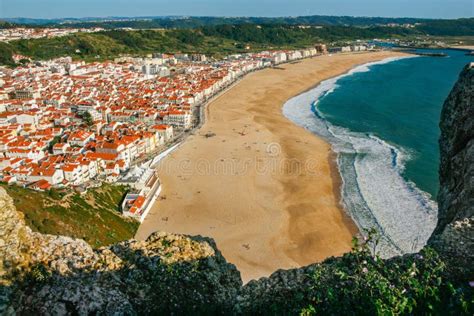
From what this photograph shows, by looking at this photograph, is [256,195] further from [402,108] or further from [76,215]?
[402,108]

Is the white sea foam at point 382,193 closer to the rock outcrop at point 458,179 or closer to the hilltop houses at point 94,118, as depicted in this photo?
the rock outcrop at point 458,179

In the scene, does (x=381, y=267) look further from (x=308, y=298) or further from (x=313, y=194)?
(x=313, y=194)

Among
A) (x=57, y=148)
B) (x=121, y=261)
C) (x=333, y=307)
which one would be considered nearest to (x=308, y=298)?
(x=333, y=307)

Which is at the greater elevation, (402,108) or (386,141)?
(402,108)

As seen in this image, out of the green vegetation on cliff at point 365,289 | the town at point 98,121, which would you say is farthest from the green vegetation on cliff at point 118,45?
the green vegetation on cliff at point 365,289

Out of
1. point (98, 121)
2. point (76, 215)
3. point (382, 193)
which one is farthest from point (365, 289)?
point (98, 121)
